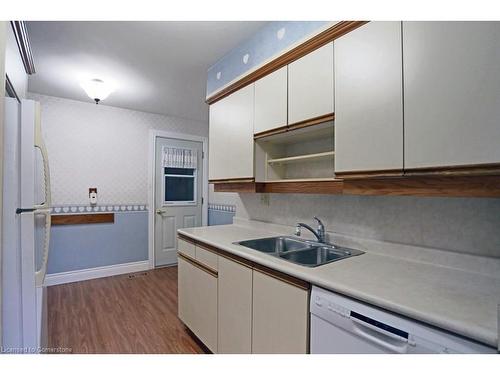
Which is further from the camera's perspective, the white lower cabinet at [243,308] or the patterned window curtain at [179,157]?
the patterned window curtain at [179,157]

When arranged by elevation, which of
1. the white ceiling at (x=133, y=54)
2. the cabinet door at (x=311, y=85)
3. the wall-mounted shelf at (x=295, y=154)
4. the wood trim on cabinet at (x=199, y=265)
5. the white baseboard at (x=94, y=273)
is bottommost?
the white baseboard at (x=94, y=273)

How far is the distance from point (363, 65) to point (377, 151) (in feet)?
1.41

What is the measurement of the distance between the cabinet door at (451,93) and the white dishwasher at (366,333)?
0.60 metres

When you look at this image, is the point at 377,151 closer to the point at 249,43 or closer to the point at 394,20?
the point at 394,20

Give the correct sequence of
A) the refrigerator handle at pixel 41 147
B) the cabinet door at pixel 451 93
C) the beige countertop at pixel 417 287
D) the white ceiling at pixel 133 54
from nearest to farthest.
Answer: the beige countertop at pixel 417 287 → the cabinet door at pixel 451 93 → the refrigerator handle at pixel 41 147 → the white ceiling at pixel 133 54

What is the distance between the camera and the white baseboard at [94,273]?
314 centimetres

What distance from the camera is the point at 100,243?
3.46 m

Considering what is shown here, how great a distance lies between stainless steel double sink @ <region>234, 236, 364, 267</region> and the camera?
1.54 metres

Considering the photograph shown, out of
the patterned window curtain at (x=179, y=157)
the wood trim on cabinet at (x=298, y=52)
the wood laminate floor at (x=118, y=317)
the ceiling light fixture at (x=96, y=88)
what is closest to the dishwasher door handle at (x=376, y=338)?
the wood trim on cabinet at (x=298, y=52)

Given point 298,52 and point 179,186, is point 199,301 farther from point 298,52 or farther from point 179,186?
point 179,186

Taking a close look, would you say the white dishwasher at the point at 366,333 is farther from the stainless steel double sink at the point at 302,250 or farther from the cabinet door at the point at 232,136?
the cabinet door at the point at 232,136

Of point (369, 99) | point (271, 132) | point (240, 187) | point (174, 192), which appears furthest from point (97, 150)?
point (369, 99)

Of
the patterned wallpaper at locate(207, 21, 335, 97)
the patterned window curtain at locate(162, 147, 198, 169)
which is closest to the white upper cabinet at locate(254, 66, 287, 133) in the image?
the patterned wallpaper at locate(207, 21, 335, 97)

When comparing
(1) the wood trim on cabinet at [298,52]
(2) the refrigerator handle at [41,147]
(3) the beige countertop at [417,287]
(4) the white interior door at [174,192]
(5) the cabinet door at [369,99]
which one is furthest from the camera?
(4) the white interior door at [174,192]
